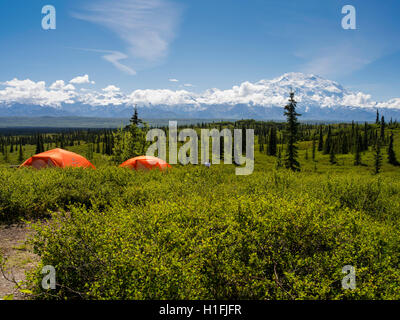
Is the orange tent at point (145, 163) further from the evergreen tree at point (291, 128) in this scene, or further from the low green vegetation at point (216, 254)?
the evergreen tree at point (291, 128)

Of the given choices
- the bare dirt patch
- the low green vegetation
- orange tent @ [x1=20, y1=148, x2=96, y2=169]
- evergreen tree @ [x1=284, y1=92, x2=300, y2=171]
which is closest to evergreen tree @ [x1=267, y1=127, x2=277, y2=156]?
evergreen tree @ [x1=284, y1=92, x2=300, y2=171]

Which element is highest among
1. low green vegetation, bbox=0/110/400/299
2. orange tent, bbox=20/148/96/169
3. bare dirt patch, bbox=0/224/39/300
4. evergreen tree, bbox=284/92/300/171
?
evergreen tree, bbox=284/92/300/171

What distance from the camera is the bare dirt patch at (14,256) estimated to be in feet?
18.3

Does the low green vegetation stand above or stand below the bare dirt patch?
above

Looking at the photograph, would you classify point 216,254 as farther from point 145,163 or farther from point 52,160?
point 52,160

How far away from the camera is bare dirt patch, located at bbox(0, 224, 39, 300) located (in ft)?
18.3

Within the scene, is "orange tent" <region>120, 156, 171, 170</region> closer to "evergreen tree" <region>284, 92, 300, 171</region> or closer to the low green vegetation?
the low green vegetation

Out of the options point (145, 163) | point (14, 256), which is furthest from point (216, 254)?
point (145, 163)

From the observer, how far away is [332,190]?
1211 cm

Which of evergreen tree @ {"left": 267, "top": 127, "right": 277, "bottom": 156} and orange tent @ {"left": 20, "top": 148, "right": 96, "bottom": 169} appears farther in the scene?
evergreen tree @ {"left": 267, "top": 127, "right": 277, "bottom": 156}

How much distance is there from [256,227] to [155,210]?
110 inches

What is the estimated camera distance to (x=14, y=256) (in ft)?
23.7
